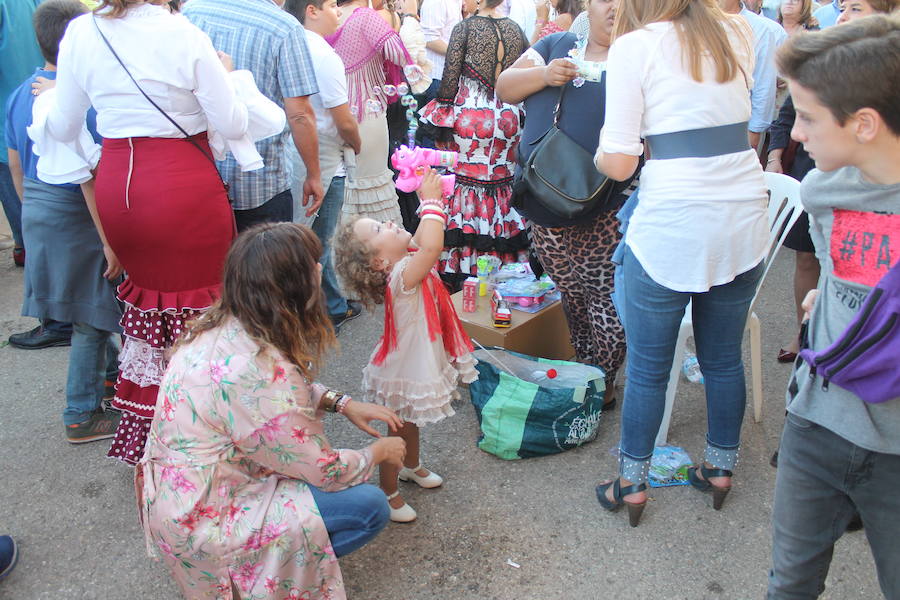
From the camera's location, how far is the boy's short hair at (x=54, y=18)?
257 cm

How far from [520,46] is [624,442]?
7.64 feet

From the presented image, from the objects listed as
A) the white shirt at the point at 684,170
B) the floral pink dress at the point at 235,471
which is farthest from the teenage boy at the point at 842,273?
the floral pink dress at the point at 235,471

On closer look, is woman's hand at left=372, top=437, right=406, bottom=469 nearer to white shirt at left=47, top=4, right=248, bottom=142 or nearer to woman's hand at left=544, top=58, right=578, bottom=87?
white shirt at left=47, top=4, right=248, bottom=142

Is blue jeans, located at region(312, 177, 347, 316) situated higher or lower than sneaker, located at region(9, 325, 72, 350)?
higher

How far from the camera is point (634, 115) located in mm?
1967

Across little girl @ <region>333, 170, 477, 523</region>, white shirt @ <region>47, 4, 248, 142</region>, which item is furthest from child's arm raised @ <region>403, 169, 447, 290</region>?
white shirt @ <region>47, 4, 248, 142</region>

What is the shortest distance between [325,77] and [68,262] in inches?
57.6

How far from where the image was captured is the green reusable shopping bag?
2723 mm

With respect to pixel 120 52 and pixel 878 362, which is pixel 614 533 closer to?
pixel 878 362

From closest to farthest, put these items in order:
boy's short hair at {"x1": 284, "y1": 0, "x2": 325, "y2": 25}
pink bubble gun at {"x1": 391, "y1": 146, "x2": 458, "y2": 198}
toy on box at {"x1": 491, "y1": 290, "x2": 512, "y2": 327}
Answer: pink bubble gun at {"x1": 391, "y1": 146, "x2": 458, "y2": 198}
toy on box at {"x1": 491, "y1": 290, "x2": 512, "y2": 327}
boy's short hair at {"x1": 284, "y1": 0, "x2": 325, "y2": 25}

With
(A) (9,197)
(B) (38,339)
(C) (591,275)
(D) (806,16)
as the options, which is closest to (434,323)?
(C) (591,275)

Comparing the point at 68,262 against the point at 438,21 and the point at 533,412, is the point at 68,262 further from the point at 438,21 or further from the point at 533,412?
the point at 438,21

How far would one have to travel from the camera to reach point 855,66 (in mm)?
1271

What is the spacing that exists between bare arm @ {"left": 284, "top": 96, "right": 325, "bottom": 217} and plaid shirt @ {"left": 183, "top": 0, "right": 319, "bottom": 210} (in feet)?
0.17
